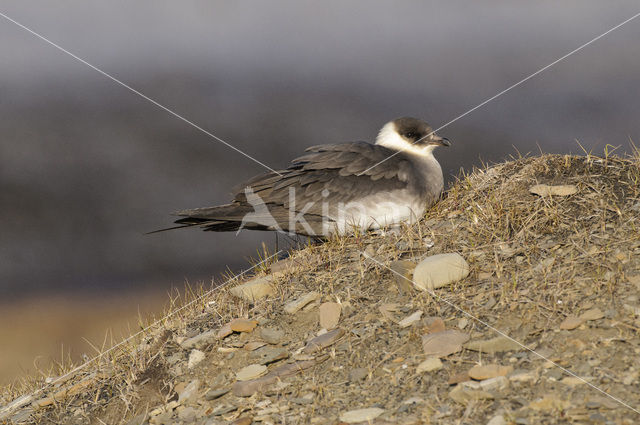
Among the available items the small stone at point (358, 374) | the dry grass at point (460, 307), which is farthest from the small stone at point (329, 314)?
the small stone at point (358, 374)

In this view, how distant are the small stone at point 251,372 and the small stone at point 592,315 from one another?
218 centimetres

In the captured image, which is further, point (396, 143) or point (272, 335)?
point (396, 143)

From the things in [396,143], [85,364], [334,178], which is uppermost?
[396,143]

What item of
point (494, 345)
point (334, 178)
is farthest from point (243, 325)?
point (494, 345)

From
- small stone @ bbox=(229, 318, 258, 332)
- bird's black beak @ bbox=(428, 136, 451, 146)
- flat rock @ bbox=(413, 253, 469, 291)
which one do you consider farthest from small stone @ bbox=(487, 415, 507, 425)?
bird's black beak @ bbox=(428, 136, 451, 146)

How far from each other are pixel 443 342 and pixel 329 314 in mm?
1094

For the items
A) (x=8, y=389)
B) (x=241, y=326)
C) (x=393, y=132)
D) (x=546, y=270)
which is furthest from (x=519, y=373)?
(x=8, y=389)

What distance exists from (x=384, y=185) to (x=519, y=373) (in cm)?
305

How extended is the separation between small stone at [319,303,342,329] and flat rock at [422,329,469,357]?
0.84m

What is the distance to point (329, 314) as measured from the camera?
4863 mm

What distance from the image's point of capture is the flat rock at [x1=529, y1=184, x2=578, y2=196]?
5.84 meters

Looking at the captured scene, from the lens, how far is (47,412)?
497 centimetres

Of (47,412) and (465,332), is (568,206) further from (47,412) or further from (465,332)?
(47,412)

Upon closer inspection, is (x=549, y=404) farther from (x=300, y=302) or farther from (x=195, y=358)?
(x=195, y=358)
